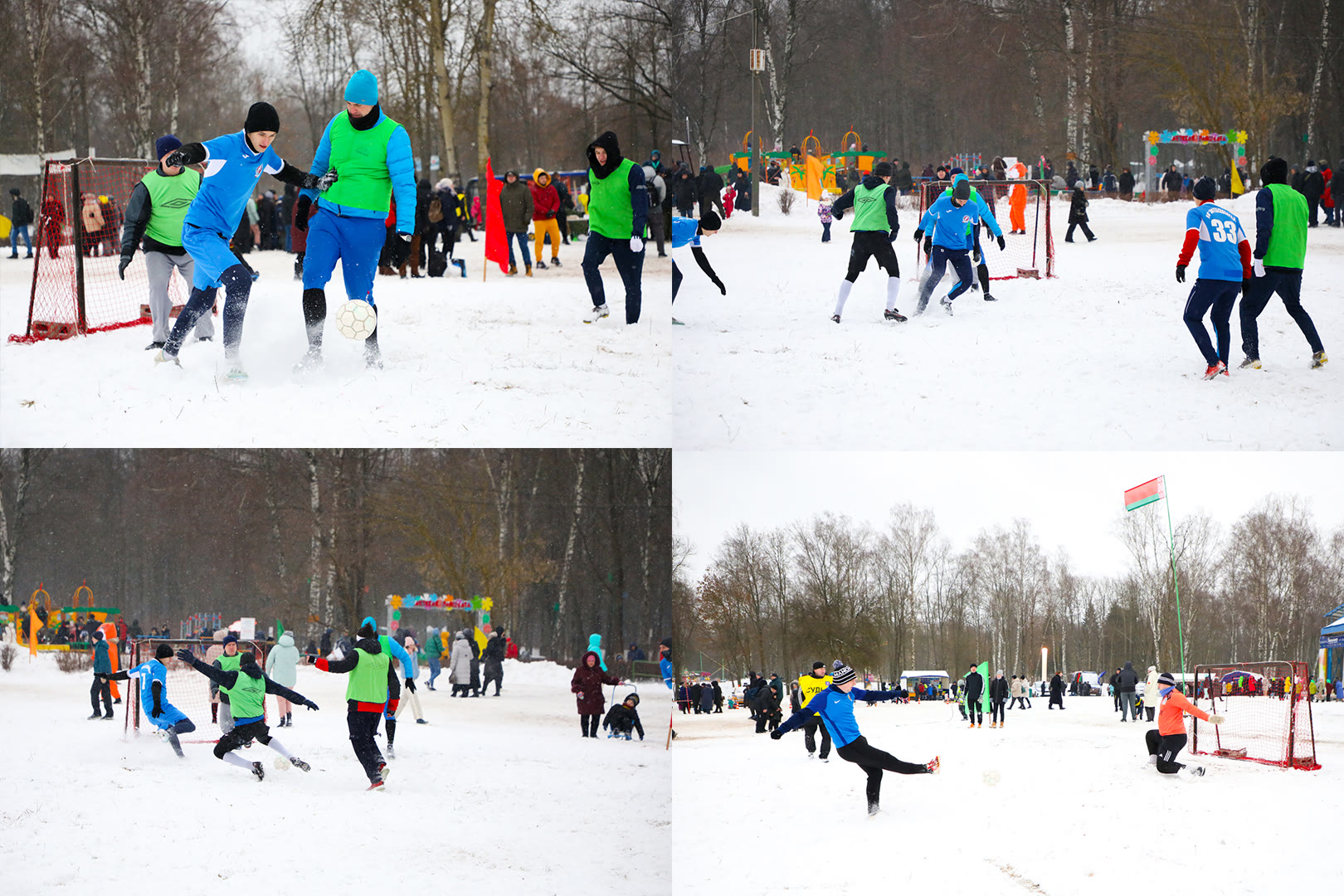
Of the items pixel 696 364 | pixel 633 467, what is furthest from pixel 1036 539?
pixel 633 467

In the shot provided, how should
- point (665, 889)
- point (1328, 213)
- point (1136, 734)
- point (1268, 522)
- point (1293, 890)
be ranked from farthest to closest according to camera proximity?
1. point (1136, 734)
2. point (1328, 213)
3. point (1268, 522)
4. point (665, 889)
5. point (1293, 890)

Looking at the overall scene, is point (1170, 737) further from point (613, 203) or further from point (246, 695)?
point (246, 695)

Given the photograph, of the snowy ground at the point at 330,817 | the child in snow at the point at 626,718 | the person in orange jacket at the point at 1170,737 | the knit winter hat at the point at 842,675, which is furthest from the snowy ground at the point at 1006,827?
the child in snow at the point at 626,718

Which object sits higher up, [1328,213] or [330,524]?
[1328,213]

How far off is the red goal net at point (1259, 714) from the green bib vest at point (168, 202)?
25.3 feet

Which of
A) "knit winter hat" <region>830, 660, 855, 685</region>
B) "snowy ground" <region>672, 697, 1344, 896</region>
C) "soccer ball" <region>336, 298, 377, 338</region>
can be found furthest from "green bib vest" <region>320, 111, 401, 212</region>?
"snowy ground" <region>672, 697, 1344, 896</region>

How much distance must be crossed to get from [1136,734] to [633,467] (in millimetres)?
9809

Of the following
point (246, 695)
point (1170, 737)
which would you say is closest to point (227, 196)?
point (246, 695)

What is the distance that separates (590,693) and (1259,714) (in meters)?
5.27

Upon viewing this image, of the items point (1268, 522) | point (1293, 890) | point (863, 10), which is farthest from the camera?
point (863, 10)

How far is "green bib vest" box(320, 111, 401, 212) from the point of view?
6.62 meters

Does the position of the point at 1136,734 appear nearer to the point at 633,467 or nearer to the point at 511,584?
the point at 633,467

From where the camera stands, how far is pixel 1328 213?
9477 millimetres

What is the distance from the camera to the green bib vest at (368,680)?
270 inches
